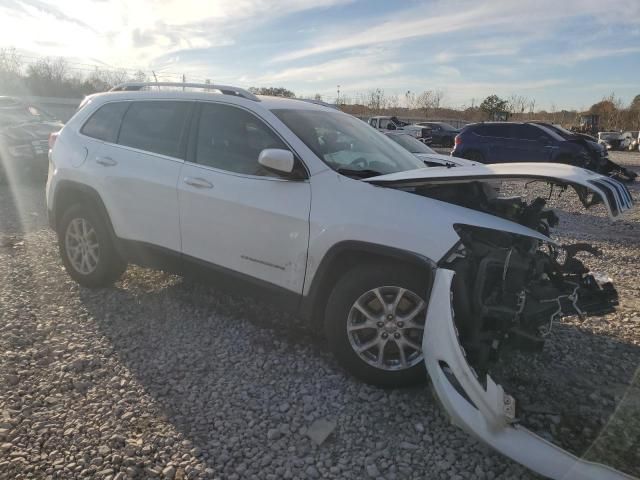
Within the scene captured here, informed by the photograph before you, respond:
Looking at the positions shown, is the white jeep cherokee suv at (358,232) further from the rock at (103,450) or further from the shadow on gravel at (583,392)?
the rock at (103,450)

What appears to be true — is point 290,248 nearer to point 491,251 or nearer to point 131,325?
point 491,251

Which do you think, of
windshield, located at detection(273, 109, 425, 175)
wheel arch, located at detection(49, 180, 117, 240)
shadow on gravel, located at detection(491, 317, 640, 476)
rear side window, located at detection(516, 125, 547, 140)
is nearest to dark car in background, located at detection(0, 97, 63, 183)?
wheel arch, located at detection(49, 180, 117, 240)

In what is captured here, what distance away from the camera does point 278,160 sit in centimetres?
331

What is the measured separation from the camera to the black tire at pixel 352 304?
308 cm

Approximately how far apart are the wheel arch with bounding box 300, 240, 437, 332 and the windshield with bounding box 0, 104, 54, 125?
10.8m

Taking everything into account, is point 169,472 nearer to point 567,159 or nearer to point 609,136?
point 567,159

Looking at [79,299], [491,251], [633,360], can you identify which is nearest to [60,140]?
[79,299]

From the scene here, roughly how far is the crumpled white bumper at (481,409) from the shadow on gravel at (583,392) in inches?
18.0

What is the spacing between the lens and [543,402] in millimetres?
3182

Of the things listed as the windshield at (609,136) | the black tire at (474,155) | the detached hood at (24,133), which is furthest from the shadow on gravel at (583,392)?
the windshield at (609,136)

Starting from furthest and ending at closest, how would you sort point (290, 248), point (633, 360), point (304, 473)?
point (633, 360), point (290, 248), point (304, 473)

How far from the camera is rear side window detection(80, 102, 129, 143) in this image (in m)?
4.56

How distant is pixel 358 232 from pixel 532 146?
565 inches

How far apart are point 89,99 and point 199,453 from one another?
148 inches
